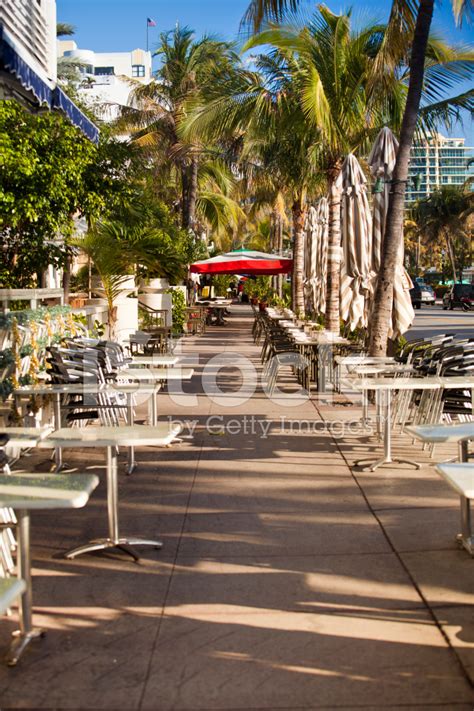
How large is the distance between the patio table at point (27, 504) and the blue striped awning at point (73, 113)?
5.56m

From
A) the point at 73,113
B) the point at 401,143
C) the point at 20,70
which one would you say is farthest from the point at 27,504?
the point at 401,143

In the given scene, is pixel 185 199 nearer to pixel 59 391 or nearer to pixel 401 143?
pixel 401 143

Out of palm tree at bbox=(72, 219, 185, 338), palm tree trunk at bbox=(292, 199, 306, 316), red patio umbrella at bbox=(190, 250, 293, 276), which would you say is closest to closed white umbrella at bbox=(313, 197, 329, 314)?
red patio umbrella at bbox=(190, 250, 293, 276)

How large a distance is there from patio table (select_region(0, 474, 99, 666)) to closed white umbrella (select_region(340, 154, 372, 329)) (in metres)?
8.79

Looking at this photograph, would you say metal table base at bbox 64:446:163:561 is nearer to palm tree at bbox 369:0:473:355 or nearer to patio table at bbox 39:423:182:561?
patio table at bbox 39:423:182:561

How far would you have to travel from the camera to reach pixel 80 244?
1466 centimetres

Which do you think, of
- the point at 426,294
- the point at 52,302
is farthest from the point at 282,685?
the point at 426,294

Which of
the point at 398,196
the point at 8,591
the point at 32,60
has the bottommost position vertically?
the point at 8,591

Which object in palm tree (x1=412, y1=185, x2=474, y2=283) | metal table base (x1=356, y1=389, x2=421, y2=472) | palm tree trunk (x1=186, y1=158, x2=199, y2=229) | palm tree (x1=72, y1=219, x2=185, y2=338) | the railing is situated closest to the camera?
metal table base (x1=356, y1=389, x2=421, y2=472)

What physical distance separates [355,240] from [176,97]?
19932 millimetres

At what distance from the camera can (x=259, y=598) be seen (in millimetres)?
4535

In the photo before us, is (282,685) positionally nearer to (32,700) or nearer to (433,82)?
(32,700)

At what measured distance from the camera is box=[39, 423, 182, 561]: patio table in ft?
16.7

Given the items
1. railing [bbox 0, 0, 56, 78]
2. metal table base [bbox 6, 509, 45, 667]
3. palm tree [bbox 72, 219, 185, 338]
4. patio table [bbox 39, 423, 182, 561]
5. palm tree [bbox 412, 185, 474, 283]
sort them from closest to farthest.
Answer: metal table base [bbox 6, 509, 45, 667], patio table [bbox 39, 423, 182, 561], railing [bbox 0, 0, 56, 78], palm tree [bbox 72, 219, 185, 338], palm tree [bbox 412, 185, 474, 283]
